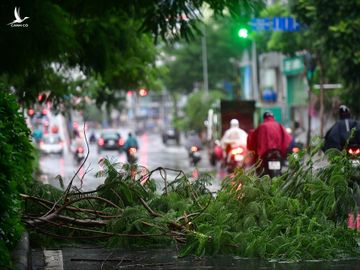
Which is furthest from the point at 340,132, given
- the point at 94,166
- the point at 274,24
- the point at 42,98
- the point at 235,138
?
the point at 274,24

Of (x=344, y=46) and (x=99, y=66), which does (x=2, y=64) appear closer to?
(x=99, y=66)

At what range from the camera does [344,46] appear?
26141 millimetres

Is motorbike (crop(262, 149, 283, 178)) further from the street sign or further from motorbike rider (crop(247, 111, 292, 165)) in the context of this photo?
the street sign

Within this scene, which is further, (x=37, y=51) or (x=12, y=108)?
(x=37, y=51)

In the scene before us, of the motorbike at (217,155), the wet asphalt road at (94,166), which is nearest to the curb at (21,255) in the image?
the wet asphalt road at (94,166)

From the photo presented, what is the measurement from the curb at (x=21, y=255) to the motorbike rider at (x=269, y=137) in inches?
427

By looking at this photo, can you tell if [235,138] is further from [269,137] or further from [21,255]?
[21,255]

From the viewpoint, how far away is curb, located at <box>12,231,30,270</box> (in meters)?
7.41

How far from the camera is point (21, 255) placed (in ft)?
25.6

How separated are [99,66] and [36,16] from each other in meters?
5.55

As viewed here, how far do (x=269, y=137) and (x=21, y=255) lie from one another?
11837 millimetres

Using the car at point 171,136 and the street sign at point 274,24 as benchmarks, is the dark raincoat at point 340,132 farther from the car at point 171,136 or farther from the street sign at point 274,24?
the car at point 171,136

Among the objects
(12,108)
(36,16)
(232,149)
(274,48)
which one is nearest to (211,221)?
(12,108)

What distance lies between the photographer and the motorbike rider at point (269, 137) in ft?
62.1
